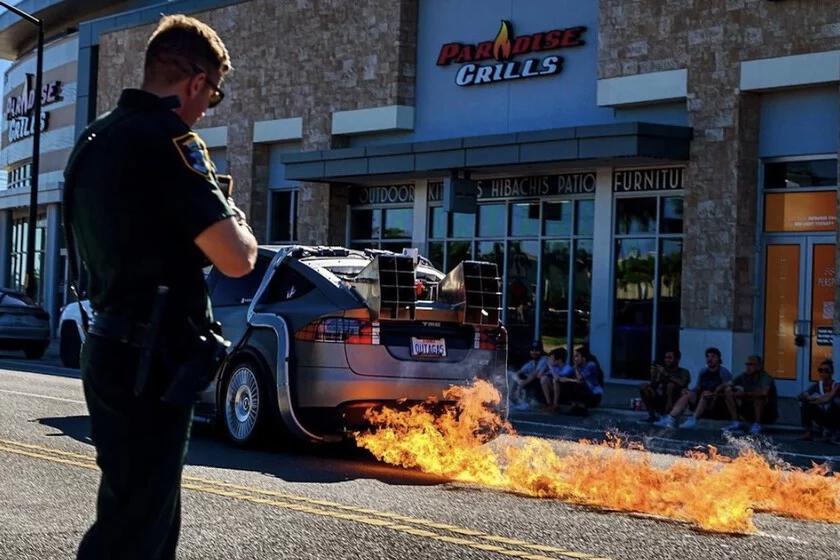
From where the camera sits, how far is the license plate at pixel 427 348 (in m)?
9.70

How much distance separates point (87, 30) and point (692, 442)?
29.5 meters

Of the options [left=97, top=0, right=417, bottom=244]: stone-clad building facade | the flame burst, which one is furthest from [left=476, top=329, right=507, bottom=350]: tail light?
[left=97, top=0, right=417, bottom=244]: stone-clad building facade

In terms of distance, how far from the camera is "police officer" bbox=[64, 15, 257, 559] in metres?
3.13

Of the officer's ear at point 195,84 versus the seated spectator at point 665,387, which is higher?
the officer's ear at point 195,84

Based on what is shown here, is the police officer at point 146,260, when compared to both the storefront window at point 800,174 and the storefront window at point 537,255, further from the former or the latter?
the storefront window at point 537,255

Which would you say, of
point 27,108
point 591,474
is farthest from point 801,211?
point 27,108

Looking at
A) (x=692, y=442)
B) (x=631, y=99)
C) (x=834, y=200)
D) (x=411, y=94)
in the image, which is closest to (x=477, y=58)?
(x=411, y=94)

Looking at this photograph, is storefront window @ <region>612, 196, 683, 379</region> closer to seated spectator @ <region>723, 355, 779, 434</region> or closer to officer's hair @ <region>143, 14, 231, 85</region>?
seated spectator @ <region>723, 355, 779, 434</region>

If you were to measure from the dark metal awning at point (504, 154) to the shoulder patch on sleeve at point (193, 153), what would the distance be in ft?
57.2

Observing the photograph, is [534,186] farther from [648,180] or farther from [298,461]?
[298,461]

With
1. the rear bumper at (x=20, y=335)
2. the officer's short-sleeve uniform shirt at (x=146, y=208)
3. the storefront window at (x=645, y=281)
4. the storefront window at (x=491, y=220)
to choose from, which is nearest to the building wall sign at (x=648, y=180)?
the storefront window at (x=645, y=281)

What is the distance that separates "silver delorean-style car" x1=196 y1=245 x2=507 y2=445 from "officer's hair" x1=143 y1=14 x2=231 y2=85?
20.0 feet

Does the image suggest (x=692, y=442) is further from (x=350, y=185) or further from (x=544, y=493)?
(x=350, y=185)

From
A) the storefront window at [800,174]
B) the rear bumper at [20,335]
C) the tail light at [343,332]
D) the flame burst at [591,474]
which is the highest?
the storefront window at [800,174]
